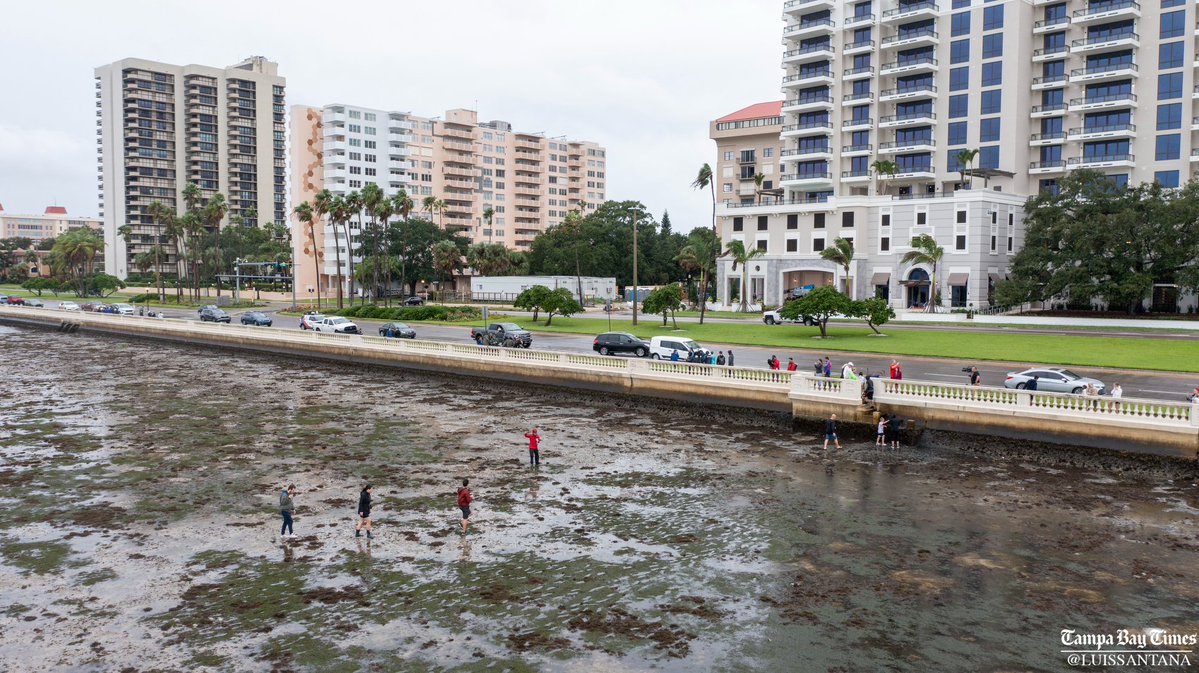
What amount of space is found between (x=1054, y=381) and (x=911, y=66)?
234 feet

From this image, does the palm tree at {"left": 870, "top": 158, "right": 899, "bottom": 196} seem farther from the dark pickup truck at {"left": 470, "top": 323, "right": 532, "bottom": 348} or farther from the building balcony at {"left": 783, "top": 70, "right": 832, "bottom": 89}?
the dark pickup truck at {"left": 470, "top": 323, "right": 532, "bottom": 348}

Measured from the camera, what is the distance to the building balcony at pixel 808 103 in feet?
359

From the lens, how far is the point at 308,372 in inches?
2525

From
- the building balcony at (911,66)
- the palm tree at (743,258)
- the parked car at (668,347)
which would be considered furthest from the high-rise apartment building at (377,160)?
the parked car at (668,347)

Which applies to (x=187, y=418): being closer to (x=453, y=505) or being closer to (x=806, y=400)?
(x=453, y=505)

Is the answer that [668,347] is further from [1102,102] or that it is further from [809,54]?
[809,54]

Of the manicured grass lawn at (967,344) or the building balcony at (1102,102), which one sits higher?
the building balcony at (1102,102)

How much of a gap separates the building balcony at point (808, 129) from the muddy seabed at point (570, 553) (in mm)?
78470

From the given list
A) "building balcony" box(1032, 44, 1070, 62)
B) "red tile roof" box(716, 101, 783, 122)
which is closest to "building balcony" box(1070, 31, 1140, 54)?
"building balcony" box(1032, 44, 1070, 62)

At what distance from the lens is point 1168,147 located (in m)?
89.3

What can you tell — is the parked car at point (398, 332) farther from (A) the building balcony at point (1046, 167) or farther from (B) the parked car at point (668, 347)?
(A) the building balcony at point (1046, 167)

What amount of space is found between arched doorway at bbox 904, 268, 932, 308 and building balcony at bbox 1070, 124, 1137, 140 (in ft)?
69.6

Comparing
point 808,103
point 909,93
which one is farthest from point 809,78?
point 909,93

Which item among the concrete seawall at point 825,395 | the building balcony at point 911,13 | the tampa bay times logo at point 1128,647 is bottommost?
the tampa bay times logo at point 1128,647
